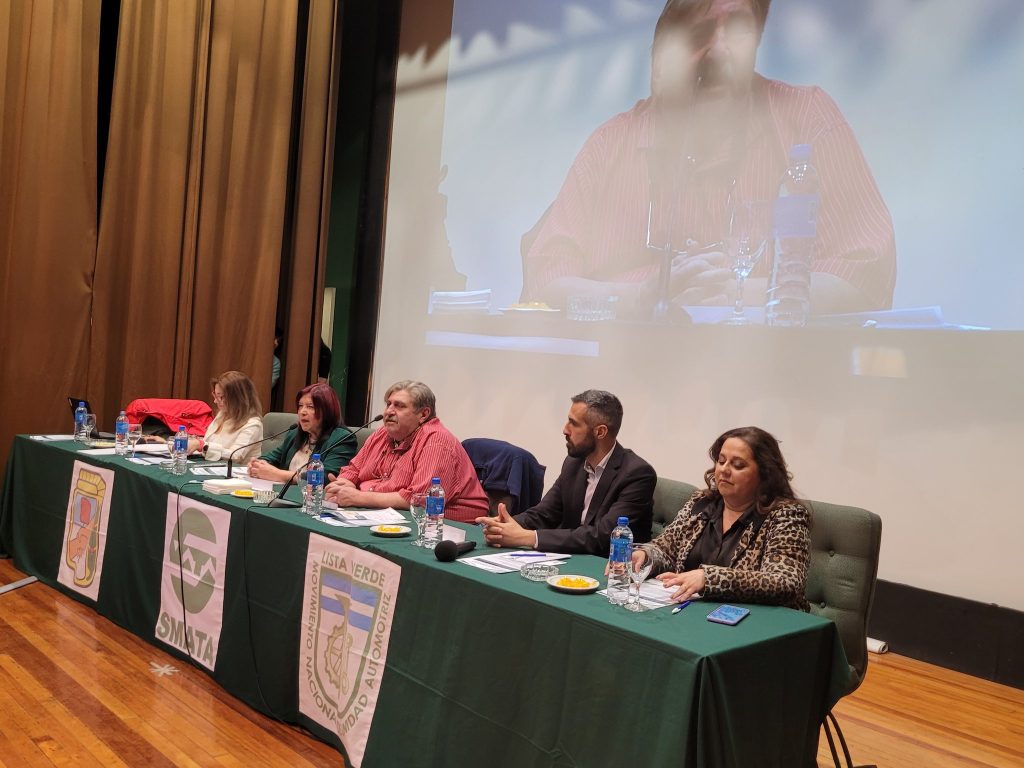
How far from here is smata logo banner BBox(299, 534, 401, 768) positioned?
2.32 meters

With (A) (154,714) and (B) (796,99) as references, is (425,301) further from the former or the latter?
(A) (154,714)

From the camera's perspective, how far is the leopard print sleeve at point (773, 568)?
2070mm

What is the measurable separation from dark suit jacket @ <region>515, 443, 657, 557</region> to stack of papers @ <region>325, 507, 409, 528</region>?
1.38 feet

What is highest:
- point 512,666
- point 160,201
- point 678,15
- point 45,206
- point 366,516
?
point 678,15

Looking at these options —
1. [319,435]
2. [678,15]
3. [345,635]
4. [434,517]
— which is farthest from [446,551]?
[678,15]

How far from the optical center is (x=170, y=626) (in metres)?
3.15

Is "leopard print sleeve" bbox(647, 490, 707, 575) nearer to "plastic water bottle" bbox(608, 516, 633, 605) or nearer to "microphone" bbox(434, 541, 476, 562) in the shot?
"plastic water bottle" bbox(608, 516, 633, 605)

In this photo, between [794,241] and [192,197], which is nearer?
[794,241]

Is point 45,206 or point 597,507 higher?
point 45,206

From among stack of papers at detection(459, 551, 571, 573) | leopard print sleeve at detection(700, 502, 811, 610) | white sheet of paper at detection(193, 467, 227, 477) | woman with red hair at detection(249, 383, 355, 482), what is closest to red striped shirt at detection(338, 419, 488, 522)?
woman with red hair at detection(249, 383, 355, 482)

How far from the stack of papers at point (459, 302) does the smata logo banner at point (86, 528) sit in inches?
106

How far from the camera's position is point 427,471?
3.19 meters

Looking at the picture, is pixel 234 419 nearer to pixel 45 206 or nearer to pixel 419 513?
pixel 419 513

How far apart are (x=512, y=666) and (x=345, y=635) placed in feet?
2.17
